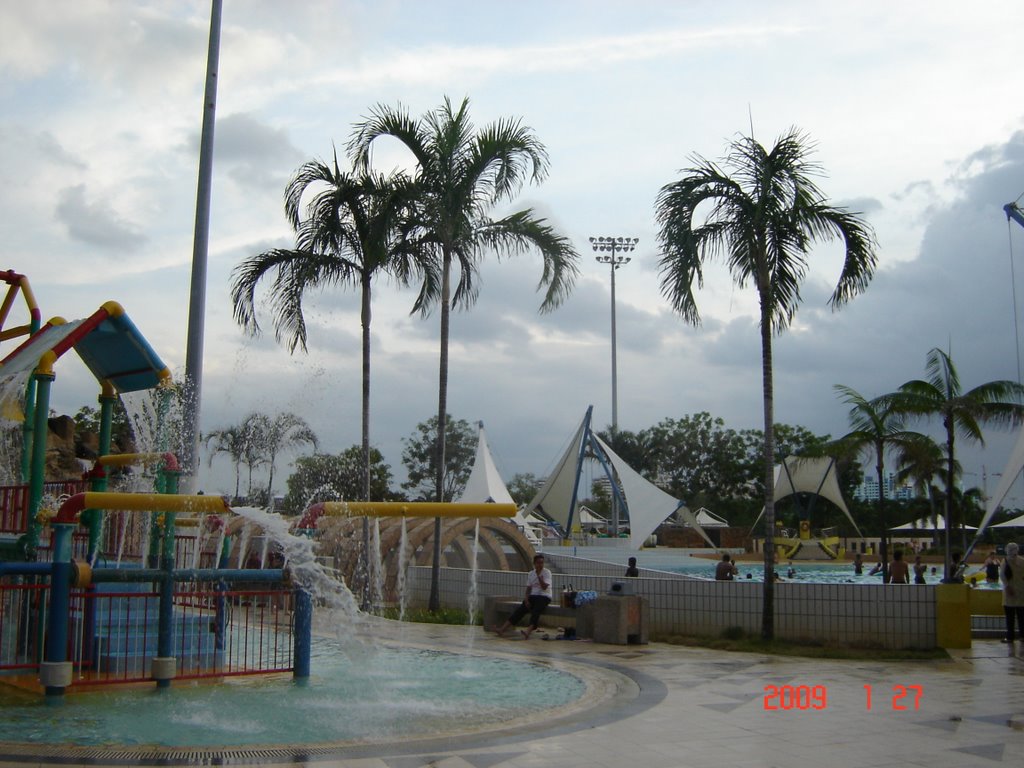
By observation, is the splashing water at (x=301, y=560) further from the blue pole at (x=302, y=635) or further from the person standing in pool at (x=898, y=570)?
the person standing in pool at (x=898, y=570)

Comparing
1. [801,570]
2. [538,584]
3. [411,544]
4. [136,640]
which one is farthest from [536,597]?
[801,570]

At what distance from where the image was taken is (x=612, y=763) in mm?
7262

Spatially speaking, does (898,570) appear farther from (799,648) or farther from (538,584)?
(538,584)

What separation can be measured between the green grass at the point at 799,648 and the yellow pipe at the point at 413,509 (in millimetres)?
5104

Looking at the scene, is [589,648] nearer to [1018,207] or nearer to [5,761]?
[5,761]

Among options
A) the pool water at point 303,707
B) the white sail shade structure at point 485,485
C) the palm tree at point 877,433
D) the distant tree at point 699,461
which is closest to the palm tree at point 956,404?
the palm tree at point 877,433

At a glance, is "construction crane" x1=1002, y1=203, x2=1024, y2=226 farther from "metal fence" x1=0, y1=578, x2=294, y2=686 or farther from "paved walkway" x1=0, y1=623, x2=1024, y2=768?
"metal fence" x1=0, y1=578, x2=294, y2=686

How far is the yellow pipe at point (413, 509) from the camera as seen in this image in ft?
33.4

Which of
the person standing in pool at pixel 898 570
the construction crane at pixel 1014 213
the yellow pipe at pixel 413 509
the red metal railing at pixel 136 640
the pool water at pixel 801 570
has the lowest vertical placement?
the pool water at pixel 801 570

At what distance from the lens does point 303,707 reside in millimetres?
9398

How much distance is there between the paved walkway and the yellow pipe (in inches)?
89.1

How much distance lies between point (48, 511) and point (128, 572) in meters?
0.96

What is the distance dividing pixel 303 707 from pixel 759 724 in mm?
4143

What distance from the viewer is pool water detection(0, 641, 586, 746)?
26.6ft
